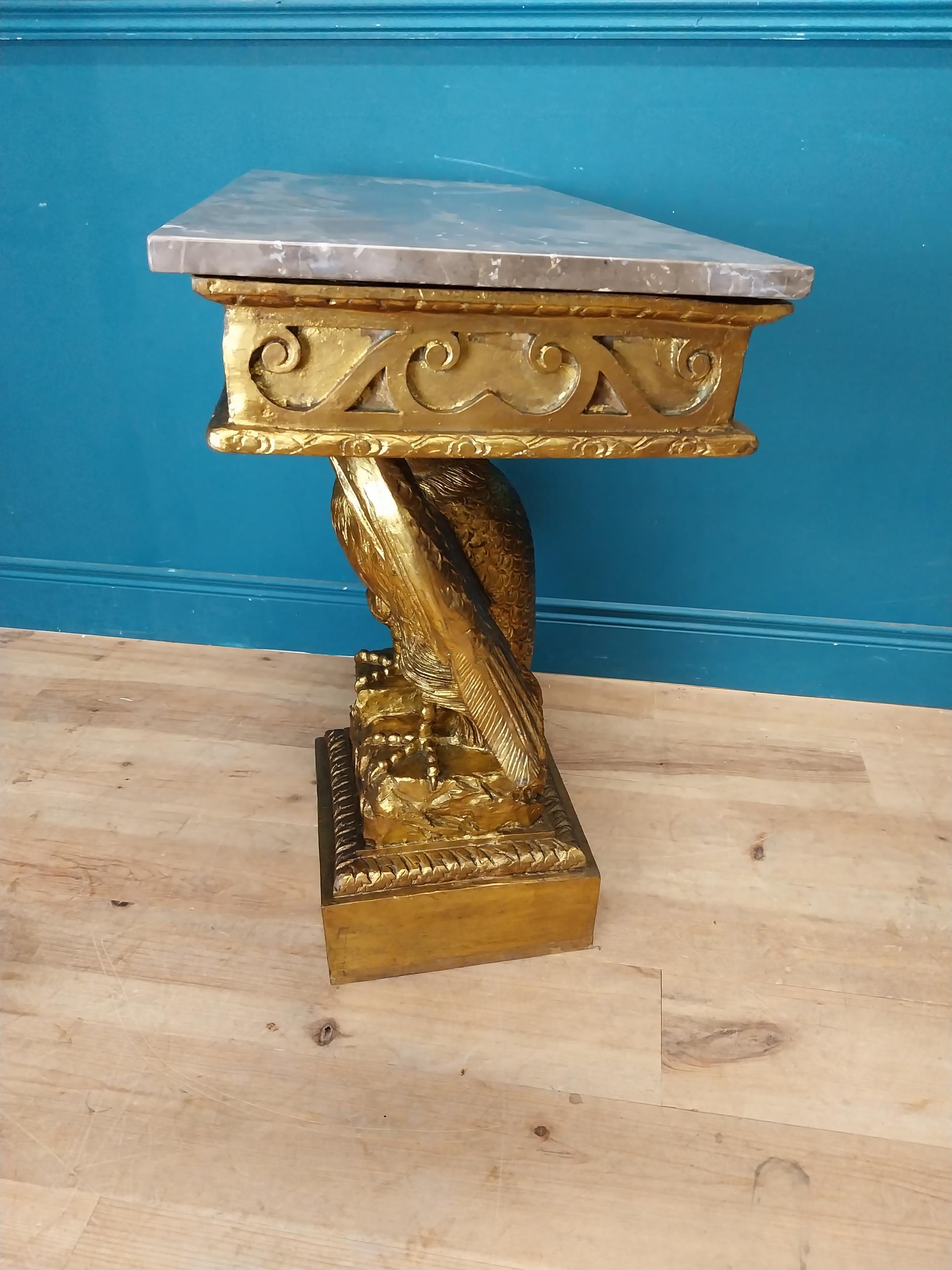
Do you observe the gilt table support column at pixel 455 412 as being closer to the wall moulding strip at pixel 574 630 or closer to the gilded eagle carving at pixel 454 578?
the gilded eagle carving at pixel 454 578

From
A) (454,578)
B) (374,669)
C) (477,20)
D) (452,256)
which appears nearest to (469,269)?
(452,256)

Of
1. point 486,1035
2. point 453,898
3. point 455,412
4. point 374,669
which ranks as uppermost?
point 455,412

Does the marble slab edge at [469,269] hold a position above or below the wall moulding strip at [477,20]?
below

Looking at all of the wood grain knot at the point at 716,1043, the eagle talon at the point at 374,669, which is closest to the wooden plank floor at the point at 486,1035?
the wood grain knot at the point at 716,1043

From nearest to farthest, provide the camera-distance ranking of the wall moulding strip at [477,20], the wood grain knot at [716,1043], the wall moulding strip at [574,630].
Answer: the wood grain knot at [716,1043] → the wall moulding strip at [477,20] → the wall moulding strip at [574,630]

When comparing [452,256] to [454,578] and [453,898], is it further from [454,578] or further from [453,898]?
[453,898]

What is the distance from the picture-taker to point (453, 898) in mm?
954

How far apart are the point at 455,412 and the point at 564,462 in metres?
0.73

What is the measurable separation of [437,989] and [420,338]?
0.74 m

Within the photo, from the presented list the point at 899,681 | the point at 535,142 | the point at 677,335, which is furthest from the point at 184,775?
the point at 899,681

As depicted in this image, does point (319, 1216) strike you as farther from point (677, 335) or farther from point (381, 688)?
point (677, 335)

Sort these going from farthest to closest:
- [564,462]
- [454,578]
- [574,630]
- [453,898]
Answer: [574,630], [564,462], [453,898], [454,578]

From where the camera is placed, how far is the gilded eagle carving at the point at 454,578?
2.69 feet

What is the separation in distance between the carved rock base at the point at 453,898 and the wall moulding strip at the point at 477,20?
106 centimetres
